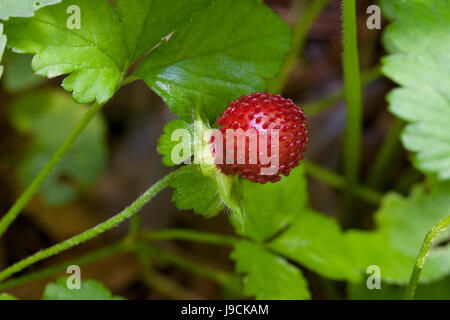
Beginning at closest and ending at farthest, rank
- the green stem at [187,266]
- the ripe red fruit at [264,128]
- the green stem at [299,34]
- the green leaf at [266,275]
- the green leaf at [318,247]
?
1. the ripe red fruit at [264,128]
2. the green leaf at [266,275]
3. the green leaf at [318,247]
4. the green stem at [187,266]
5. the green stem at [299,34]

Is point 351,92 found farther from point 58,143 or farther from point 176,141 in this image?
point 58,143

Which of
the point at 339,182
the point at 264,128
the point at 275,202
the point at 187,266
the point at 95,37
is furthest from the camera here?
the point at 339,182

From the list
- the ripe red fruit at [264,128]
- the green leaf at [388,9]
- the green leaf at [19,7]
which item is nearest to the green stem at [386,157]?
the green leaf at [388,9]

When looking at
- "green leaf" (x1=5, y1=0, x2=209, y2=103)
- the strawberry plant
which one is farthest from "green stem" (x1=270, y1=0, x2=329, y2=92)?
"green leaf" (x1=5, y1=0, x2=209, y2=103)

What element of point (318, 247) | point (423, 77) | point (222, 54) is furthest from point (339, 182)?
point (222, 54)

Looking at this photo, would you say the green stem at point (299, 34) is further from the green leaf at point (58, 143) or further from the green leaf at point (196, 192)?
the green leaf at point (196, 192)

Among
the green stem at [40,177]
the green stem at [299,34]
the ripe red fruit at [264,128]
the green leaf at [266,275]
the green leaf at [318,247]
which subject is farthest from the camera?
the green stem at [299,34]

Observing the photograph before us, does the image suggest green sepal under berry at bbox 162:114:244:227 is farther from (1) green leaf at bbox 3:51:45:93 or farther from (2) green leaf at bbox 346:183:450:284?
(1) green leaf at bbox 3:51:45:93
